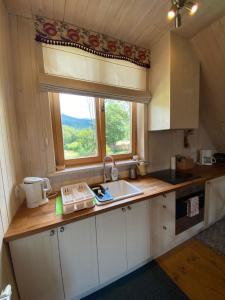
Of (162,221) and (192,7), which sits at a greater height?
(192,7)

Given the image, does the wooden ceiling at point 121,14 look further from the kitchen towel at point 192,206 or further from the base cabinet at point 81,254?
the kitchen towel at point 192,206

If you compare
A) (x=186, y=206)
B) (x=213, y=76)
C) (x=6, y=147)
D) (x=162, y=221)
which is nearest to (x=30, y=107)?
(x=6, y=147)

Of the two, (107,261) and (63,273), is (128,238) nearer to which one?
(107,261)

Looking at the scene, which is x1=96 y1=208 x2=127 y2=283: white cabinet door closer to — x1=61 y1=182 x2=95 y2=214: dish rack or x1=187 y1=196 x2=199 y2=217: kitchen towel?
x1=61 y1=182 x2=95 y2=214: dish rack

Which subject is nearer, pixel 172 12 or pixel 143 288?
pixel 172 12

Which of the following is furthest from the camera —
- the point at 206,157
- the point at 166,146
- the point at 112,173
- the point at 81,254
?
the point at 206,157

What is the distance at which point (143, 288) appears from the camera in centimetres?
122

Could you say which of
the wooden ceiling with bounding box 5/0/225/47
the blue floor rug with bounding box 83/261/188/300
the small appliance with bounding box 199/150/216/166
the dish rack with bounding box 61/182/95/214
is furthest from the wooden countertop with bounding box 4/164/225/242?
the wooden ceiling with bounding box 5/0/225/47

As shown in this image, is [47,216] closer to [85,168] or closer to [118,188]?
[85,168]

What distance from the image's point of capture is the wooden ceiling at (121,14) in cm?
112

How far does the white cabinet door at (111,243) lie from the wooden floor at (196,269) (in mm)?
541

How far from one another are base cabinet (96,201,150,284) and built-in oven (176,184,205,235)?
0.41 meters

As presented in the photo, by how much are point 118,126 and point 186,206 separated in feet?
4.09

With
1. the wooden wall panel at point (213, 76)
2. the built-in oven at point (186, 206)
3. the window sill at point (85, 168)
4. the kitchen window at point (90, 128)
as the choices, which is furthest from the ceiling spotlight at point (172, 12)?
the built-in oven at point (186, 206)
